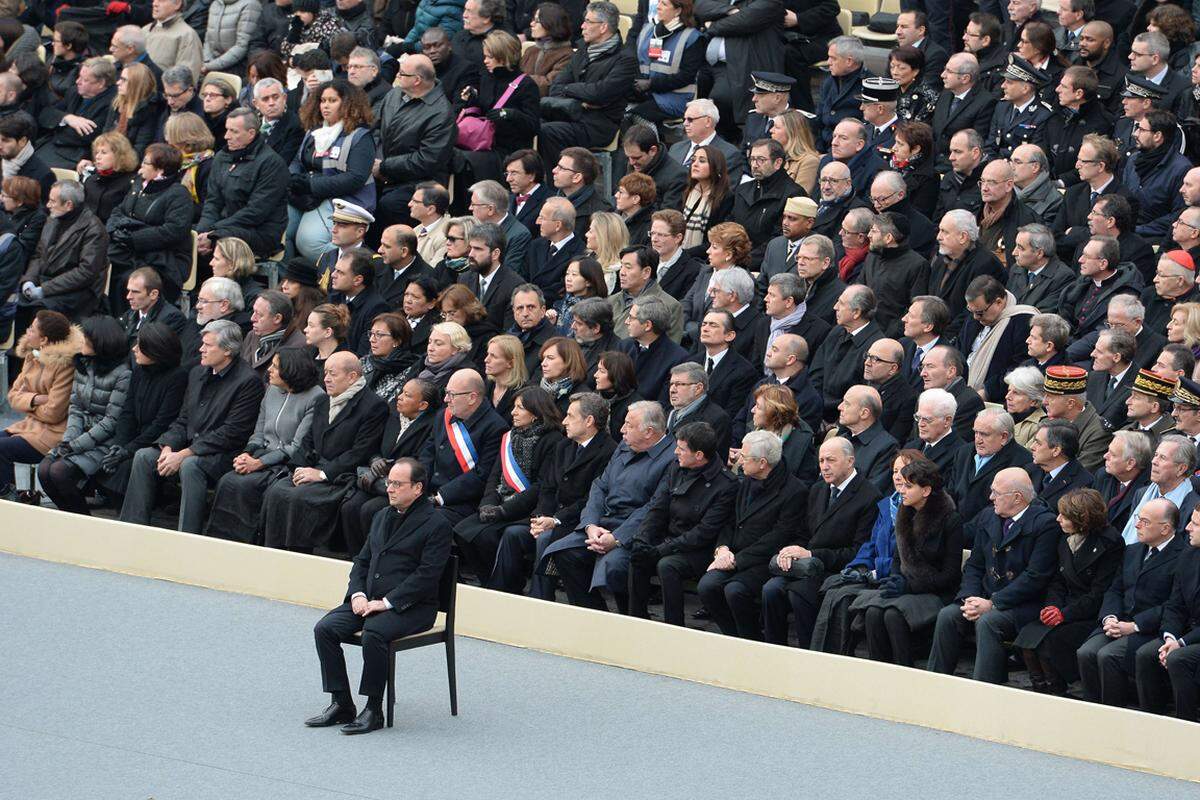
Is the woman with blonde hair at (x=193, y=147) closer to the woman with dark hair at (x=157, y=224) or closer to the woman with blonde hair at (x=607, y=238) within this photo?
the woman with dark hair at (x=157, y=224)

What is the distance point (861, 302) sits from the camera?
10.9 metres

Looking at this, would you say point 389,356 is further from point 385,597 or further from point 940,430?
point 940,430

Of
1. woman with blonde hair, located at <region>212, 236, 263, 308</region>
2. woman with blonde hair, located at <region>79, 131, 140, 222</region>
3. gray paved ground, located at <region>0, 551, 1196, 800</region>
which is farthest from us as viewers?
woman with blonde hair, located at <region>79, 131, 140, 222</region>

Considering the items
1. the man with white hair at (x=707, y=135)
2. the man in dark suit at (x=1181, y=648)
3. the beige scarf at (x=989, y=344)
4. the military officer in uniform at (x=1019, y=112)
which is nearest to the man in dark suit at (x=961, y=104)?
the military officer in uniform at (x=1019, y=112)

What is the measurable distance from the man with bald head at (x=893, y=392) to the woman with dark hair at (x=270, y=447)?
3.21 m

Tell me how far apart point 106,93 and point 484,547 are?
6085 mm

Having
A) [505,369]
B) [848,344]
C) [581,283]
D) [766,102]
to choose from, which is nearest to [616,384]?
[505,369]

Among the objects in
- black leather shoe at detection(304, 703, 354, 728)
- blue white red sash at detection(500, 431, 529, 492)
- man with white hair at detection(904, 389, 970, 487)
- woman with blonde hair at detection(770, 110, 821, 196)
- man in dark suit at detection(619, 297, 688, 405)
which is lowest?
black leather shoe at detection(304, 703, 354, 728)

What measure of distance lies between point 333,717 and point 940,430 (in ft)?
10.8

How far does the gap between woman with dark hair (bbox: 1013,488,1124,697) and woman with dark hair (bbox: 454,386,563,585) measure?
281cm

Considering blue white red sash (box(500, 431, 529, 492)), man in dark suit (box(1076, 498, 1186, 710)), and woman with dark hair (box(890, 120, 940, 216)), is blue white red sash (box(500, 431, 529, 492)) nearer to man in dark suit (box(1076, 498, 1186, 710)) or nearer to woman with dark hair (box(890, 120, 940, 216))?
woman with dark hair (box(890, 120, 940, 216))

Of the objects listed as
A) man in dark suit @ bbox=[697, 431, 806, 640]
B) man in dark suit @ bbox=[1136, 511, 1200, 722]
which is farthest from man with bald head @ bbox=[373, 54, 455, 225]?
man in dark suit @ bbox=[1136, 511, 1200, 722]

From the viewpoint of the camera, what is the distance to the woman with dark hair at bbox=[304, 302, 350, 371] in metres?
11.8

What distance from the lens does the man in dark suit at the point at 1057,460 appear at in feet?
31.2
